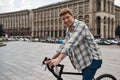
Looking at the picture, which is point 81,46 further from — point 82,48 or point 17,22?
point 17,22

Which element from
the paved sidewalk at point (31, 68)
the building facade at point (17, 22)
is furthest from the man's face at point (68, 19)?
the building facade at point (17, 22)

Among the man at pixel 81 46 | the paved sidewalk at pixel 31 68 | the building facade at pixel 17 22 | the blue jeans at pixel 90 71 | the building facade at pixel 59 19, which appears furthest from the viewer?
the building facade at pixel 17 22

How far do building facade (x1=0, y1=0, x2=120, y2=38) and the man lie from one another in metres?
94.0

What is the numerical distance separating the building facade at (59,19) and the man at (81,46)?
9401cm

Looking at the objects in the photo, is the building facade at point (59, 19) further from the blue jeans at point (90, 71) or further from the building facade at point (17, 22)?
the blue jeans at point (90, 71)

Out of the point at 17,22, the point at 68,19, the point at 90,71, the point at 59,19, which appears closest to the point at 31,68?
the point at 90,71

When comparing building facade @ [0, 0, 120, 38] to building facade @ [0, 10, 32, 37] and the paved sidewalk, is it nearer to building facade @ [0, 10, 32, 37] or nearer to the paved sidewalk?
building facade @ [0, 10, 32, 37]

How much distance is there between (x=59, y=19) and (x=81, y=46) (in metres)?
111

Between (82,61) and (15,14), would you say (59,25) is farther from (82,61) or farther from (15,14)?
(82,61)

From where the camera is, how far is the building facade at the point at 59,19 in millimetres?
97562

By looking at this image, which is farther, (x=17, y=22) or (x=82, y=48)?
(x=17, y=22)

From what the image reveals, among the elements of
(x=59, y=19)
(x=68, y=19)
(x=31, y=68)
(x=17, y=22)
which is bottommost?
(x=31, y=68)

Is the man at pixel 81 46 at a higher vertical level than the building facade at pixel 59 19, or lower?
lower

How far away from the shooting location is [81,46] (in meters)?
3.59
